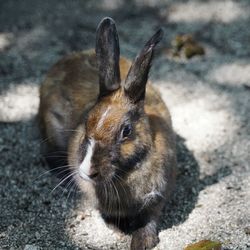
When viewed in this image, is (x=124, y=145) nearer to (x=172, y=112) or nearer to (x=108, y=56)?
(x=108, y=56)

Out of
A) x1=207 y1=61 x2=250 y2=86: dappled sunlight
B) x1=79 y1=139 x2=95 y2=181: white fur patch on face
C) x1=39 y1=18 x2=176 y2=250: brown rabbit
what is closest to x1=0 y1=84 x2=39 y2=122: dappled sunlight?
x1=39 y1=18 x2=176 y2=250: brown rabbit

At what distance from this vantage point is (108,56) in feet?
15.7

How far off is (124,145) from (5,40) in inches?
141

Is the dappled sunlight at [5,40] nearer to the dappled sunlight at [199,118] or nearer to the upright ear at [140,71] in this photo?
the dappled sunlight at [199,118]

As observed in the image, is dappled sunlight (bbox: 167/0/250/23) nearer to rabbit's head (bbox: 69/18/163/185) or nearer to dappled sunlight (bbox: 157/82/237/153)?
dappled sunlight (bbox: 157/82/237/153)

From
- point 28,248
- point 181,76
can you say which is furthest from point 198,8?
point 28,248

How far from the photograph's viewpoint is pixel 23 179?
5598 mm

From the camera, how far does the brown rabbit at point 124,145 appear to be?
4.46 metres

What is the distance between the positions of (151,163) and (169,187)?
0.39 meters

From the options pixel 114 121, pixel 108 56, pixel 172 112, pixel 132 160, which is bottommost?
pixel 172 112

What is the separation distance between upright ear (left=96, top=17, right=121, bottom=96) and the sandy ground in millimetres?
1173

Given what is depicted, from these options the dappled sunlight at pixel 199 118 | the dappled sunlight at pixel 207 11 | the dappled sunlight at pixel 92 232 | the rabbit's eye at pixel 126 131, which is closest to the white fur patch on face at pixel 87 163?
the rabbit's eye at pixel 126 131

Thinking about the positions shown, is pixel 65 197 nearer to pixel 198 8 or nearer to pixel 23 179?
pixel 23 179

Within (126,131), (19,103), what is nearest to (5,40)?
(19,103)
